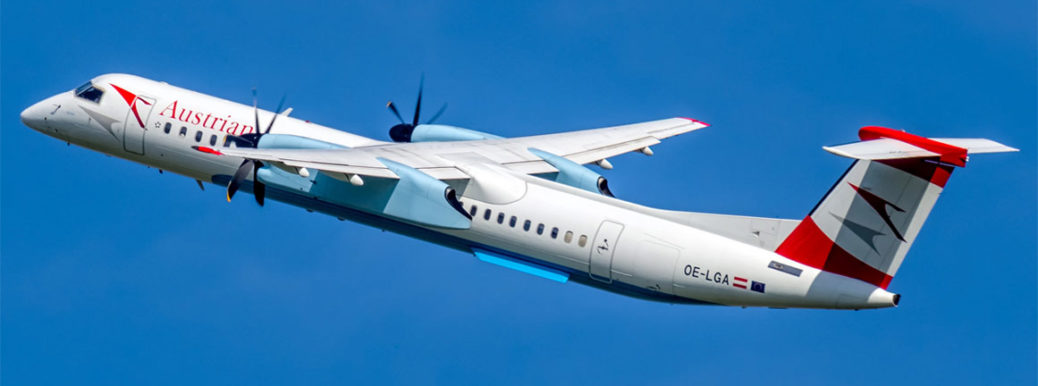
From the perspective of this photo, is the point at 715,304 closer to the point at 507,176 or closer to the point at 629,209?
the point at 629,209

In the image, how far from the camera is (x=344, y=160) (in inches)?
1446

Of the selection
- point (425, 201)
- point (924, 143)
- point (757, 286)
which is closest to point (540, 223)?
point (425, 201)

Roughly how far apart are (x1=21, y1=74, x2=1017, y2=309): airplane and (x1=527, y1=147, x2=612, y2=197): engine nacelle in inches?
1.6

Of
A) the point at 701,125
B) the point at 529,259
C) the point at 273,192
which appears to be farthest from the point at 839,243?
the point at 273,192

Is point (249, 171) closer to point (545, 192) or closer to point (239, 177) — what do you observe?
point (239, 177)

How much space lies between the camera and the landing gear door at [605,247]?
118 ft

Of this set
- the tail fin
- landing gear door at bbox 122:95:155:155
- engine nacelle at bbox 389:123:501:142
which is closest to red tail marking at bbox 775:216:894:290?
the tail fin

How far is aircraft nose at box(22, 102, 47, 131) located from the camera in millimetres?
42594

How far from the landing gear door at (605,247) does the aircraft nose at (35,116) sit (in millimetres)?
16152

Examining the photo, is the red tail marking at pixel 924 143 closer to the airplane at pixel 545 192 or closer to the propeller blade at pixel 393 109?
the airplane at pixel 545 192

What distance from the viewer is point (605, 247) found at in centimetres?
3594

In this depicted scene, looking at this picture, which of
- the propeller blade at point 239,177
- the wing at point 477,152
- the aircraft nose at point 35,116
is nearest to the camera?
the wing at point 477,152

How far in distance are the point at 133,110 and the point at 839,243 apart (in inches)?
731

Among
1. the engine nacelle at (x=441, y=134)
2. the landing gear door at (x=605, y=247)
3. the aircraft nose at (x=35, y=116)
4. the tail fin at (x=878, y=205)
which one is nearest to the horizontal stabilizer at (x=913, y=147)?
the tail fin at (x=878, y=205)
